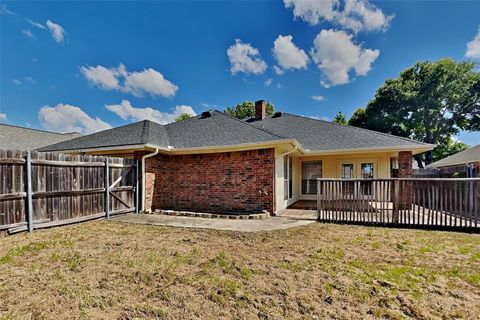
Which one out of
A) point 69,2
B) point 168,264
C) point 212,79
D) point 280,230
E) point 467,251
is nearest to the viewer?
point 168,264

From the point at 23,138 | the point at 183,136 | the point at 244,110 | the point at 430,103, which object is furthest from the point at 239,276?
the point at 244,110

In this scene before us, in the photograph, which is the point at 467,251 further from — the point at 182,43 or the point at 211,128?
the point at 182,43

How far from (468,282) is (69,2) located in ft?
42.5

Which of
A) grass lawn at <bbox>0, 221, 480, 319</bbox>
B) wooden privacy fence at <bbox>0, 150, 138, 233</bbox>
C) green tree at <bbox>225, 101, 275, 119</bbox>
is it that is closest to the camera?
grass lawn at <bbox>0, 221, 480, 319</bbox>

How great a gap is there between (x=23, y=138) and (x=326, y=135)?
21570 mm

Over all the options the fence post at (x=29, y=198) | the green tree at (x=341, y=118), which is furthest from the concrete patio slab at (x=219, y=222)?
the green tree at (x=341, y=118)

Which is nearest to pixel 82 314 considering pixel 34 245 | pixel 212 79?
pixel 34 245

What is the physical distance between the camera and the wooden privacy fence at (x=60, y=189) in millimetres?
5488

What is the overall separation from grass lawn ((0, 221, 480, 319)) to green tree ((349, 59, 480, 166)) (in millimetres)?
26435

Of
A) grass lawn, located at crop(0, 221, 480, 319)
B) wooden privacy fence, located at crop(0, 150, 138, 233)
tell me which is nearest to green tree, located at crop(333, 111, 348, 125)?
grass lawn, located at crop(0, 221, 480, 319)

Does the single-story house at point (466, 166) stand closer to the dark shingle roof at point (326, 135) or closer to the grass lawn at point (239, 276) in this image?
the dark shingle roof at point (326, 135)

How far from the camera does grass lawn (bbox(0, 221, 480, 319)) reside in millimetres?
2566

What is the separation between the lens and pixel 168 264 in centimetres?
380

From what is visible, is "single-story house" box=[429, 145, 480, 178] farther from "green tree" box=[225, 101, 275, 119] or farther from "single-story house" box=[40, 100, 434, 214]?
"green tree" box=[225, 101, 275, 119]
